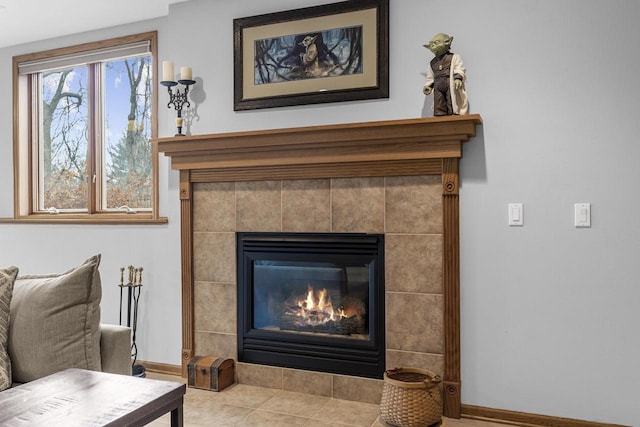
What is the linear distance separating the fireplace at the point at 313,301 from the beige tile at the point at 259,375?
0.04 meters

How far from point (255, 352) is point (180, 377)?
2.18ft

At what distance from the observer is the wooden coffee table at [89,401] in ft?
A: 4.98

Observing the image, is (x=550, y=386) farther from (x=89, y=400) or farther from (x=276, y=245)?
(x=89, y=400)

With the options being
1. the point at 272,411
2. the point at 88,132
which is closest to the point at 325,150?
the point at 272,411

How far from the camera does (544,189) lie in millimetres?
2707

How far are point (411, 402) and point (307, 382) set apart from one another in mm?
798

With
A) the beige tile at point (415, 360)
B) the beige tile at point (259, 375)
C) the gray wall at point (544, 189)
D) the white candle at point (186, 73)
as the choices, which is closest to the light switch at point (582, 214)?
the gray wall at point (544, 189)

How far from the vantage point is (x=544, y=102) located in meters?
2.70

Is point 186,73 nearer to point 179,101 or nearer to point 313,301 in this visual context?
point 179,101

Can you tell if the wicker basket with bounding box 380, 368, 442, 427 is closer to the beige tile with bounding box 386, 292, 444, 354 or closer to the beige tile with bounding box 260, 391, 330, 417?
the beige tile with bounding box 386, 292, 444, 354

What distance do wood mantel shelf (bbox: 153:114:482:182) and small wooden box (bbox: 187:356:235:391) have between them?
1195 mm

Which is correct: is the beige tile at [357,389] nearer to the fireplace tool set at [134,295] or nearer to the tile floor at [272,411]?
the tile floor at [272,411]

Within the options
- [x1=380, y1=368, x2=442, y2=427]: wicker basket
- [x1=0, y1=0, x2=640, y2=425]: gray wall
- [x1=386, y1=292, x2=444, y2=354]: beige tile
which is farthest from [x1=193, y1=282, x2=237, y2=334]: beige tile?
[x1=0, y1=0, x2=640, y2=425]: gray wall

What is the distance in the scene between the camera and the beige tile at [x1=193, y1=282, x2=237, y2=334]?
339 centimetres
